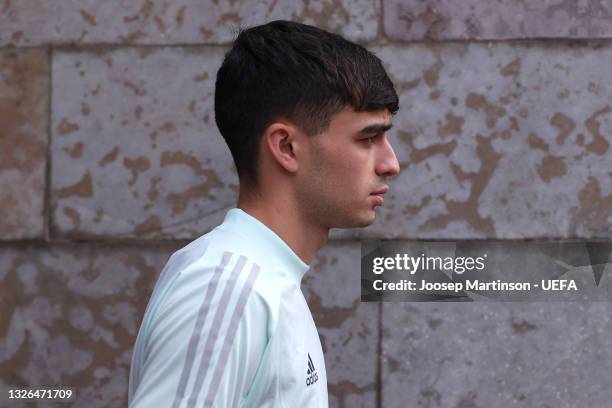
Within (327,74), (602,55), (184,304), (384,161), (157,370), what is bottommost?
(157,370)

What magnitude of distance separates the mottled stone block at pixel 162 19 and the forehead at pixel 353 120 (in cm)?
209

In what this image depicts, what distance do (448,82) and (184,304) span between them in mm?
2647

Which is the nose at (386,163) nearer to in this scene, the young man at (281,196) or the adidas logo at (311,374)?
the young man at (281,196)

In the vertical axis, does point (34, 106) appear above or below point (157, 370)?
above

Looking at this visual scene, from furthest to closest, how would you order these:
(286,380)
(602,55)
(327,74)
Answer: (602,55), (327,74), (286,380)

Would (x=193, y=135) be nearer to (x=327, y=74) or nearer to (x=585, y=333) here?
(x=585, y=333)

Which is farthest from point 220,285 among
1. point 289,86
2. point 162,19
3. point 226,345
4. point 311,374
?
point 162,19

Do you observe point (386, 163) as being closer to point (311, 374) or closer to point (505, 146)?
point (311, 374)

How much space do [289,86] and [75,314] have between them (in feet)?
7.95

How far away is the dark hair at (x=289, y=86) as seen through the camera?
2199 millimetres

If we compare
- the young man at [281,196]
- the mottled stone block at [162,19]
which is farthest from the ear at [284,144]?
the mottled stone block at [162,19]

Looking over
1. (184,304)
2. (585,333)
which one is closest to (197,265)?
(184,304)

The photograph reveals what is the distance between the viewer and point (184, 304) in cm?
184

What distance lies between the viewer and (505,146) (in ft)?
14.0
